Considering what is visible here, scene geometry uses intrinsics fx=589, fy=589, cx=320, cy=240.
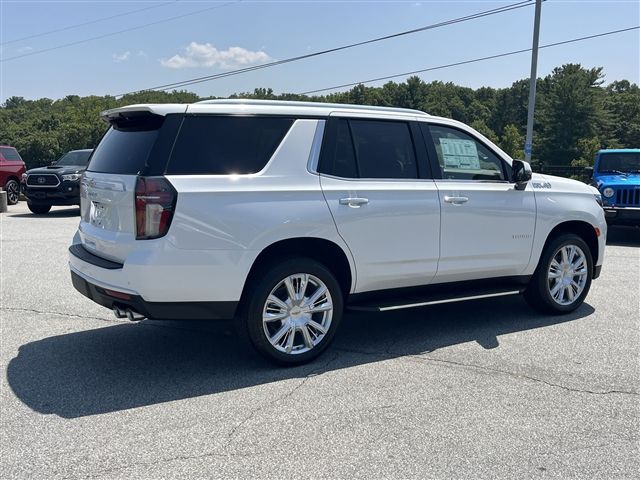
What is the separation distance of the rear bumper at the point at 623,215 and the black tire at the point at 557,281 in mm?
6034

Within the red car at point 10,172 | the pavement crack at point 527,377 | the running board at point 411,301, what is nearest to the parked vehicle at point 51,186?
the red car at point 10,172

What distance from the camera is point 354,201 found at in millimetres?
4676

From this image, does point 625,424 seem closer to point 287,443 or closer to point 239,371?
point 287,443

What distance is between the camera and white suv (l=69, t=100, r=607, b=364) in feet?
13.4

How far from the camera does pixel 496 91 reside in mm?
100812

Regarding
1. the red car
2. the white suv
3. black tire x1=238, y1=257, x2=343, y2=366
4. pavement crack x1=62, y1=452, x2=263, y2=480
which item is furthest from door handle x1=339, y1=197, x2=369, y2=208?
the red car

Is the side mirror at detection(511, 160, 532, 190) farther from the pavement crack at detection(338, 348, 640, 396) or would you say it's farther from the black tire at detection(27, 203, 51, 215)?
the black tire at detection(27, 203, 51, 215)

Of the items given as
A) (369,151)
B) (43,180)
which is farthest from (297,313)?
(43,180)

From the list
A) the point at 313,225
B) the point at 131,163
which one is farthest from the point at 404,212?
the point at 131,163

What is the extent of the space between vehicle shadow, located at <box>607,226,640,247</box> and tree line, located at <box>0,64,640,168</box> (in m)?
46.5

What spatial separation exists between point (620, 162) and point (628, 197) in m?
Result: 1.52

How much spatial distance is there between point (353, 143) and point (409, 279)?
4.13 ft

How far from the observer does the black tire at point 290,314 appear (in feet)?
14.3

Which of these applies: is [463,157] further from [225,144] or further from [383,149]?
[225,144]
